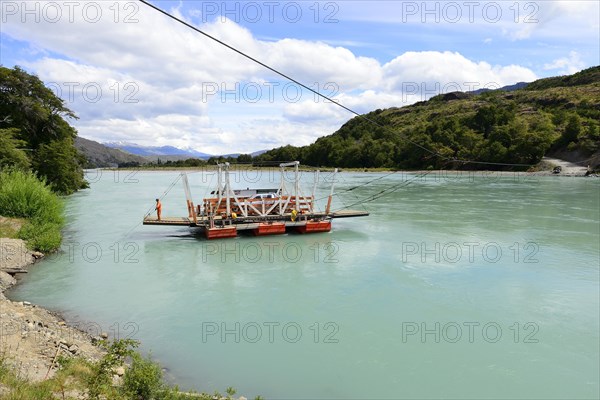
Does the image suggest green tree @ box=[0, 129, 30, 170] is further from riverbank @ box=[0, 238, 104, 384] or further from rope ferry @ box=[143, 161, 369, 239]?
riverbank @ box=[0, 238, 104, 384]

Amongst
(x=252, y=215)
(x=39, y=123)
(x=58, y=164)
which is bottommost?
(x=252, y=215)

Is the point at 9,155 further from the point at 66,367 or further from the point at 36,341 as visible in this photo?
the point at 66,367

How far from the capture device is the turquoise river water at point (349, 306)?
8.35 meters

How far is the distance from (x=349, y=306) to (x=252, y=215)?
11.3m

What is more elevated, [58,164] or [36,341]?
[58,164]

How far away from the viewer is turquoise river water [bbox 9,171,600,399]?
8.35 meters

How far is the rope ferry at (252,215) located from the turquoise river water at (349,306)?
675 millimetres

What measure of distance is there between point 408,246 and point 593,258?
7056mm

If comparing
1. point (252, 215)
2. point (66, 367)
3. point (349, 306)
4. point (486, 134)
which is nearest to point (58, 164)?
point (252, 215)

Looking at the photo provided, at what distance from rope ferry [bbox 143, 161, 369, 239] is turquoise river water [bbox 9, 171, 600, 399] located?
2.21 feet

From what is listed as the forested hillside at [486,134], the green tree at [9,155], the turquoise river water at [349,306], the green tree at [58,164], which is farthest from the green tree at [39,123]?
the forested hillside at [486,134]

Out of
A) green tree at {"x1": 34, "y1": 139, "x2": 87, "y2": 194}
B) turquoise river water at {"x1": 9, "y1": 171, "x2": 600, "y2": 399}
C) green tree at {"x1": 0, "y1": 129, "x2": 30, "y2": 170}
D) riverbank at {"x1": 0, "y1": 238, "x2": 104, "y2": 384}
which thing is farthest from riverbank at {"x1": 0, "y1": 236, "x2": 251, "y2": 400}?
green tree at {"x1": 34, "y1": 139, "x2": 87, "y2": 194}

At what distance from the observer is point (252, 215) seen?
22.3 meters

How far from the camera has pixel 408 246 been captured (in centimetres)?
1933
